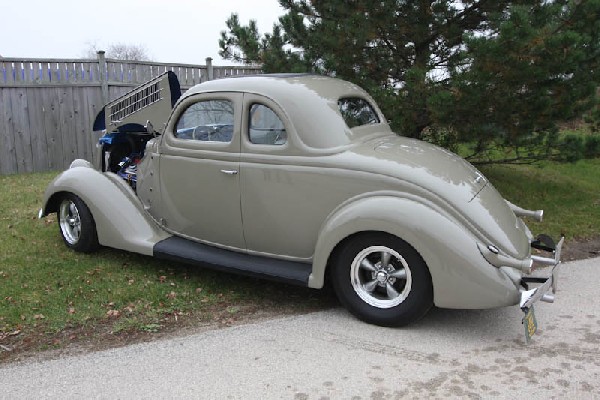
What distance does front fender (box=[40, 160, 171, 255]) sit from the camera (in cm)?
512

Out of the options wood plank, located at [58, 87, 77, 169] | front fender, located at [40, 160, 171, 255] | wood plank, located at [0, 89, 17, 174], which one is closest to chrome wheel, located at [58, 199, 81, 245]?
front fender, located at [40, 160, 171, 255]

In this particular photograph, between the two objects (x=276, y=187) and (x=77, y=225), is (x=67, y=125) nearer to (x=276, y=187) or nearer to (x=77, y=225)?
(x=77, y=225)

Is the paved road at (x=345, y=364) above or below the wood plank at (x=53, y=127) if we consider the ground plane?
below

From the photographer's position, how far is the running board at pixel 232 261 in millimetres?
4293

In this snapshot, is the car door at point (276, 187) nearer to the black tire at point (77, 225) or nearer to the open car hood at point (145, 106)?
the open car hood at point (145, 106)

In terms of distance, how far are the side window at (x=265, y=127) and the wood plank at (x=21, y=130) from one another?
7.58 m

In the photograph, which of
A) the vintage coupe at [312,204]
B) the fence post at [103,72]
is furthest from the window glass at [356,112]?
the fence post at [103,72]

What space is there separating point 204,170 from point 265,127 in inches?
26.2

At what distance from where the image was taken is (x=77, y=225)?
223 inches

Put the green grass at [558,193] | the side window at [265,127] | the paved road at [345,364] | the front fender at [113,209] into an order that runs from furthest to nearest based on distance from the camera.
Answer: the green grass at [558,193], the front fender at [113,209], the side window at [265,127], the paved road at [345,364]

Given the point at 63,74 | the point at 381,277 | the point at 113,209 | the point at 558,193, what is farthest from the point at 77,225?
the point at 558,193

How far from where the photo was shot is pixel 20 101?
1030 centimetres

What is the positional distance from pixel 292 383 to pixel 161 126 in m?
3.11

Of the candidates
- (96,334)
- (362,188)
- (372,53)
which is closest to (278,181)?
(362,188)
